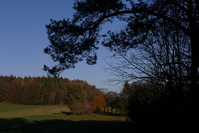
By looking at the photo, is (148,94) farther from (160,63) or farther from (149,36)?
(149,36)

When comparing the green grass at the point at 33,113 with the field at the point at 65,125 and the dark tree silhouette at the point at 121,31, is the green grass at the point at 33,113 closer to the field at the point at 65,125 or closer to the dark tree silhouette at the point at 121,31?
the field at the point at 65,125

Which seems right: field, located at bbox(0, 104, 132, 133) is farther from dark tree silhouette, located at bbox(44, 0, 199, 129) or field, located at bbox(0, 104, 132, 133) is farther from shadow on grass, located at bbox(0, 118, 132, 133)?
dark tree silhouette, located at bbox(44, 0, 199, 129)

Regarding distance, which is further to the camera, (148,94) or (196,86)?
(148,94)

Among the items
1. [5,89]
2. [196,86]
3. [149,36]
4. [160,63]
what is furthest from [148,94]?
[5,89]

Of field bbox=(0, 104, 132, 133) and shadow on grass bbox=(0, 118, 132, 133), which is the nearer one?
shadow on grass bbox=(0, 118, 132, 133)

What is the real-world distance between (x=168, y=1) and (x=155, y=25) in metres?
0.80

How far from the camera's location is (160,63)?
6.27 metres

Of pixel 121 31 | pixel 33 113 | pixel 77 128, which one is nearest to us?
pixel 121 31

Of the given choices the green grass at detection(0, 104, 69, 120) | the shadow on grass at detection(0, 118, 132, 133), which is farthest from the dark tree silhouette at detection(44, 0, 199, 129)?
the green grass at detection(0, 104, 69, 120)

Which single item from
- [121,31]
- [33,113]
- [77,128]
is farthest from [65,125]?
[33,113]

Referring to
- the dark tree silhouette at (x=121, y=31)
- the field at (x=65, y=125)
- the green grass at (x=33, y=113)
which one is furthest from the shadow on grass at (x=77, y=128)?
the green grass at (x=33, y=113)

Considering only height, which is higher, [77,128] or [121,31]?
[121,31]

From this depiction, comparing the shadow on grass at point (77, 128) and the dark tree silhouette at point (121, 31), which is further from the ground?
the dark tree silhouette at point (121, 31)

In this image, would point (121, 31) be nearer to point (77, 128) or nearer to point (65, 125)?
point (77, 128)
